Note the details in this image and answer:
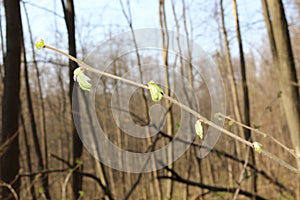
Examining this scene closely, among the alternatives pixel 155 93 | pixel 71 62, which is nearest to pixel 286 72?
pixel 71 62

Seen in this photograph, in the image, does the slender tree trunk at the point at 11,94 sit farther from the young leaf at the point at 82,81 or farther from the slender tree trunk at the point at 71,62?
the young leaf at the point at 82,81

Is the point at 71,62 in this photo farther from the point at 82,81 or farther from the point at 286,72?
the point at 82,81

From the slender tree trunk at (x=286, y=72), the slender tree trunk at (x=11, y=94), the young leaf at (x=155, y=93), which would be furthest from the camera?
the slender tree trunk at (x=11, y=94)

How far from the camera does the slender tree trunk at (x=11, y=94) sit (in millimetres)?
2830

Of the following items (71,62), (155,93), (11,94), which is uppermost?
(71,62)

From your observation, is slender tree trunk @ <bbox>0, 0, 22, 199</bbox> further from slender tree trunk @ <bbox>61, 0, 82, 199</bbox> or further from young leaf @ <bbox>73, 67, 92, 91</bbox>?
young leaf @ <bbox>73, 67, 92, 91</bbox>

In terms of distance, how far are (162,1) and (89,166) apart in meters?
11.8

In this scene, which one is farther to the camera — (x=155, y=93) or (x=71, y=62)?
(x=71, y=62)

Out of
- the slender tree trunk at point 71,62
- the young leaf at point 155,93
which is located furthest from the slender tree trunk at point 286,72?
the young leaf at point 155,93

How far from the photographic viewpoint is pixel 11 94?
2.94 m

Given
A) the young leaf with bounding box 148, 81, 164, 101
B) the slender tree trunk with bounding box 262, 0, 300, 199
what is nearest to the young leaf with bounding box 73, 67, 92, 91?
the young leaf with bounding box 148, 81, 164, 101

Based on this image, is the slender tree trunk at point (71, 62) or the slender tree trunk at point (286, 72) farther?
the slender tree trunk at point (71, 62)

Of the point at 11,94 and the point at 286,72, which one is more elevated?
the point at 11,94

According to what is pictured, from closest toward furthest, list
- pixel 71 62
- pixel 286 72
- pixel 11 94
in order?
pixel 286 72
pixel 11 94
pixel 71 62
